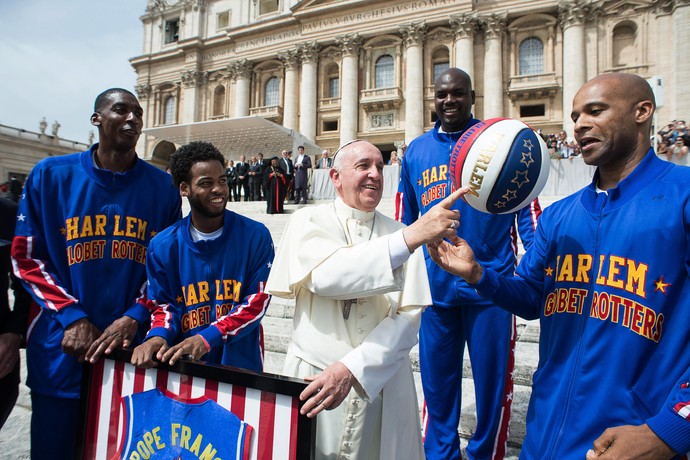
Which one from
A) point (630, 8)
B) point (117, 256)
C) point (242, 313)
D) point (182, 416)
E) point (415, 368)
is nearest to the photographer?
point (182, 416)

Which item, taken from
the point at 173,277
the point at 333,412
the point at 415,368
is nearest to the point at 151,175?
the point at 173,277

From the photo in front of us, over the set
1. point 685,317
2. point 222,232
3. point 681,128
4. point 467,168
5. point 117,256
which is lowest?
point 685,317

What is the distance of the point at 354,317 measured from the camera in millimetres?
1786

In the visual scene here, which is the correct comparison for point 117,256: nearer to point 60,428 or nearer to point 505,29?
point 60,428

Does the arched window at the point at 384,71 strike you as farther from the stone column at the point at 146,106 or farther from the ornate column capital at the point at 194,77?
the stone column at the point at 146,106

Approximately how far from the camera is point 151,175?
7.73 ft

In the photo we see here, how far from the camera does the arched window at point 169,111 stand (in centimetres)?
3701

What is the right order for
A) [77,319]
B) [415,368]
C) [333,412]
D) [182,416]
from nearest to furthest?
1. [182,416]
2. [333,412]
3. [77,319]
4. [415,368]

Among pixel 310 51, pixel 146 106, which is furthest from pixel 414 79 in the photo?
pixel 146 106

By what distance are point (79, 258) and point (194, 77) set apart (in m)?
37.0

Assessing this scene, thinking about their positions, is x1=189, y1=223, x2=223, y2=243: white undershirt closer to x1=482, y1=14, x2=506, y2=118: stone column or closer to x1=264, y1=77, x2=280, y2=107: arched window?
x1=482, y1=14, x2=506, y2=118: stone column

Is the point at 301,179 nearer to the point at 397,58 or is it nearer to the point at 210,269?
the point at 210,269

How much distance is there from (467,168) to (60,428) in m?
2.35

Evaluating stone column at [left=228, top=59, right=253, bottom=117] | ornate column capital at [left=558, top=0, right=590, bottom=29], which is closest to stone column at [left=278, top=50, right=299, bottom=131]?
stone column at [left=228, top=59, right=253, bottom=117]
